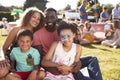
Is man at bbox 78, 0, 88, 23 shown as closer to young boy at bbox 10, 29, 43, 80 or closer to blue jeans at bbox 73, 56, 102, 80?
blue jeans at bbox 73, 56, 102, 80

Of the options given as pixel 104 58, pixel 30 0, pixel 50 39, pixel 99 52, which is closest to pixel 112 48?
pixel 99 52

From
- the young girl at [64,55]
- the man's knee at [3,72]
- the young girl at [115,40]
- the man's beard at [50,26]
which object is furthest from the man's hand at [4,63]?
the young girl at [115,40]

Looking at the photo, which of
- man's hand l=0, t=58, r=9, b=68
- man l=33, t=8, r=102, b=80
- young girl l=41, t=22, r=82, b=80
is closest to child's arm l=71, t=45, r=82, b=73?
young girl l=41, t=22, r=82, b=80

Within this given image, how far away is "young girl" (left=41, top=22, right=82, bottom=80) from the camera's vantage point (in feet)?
16.2

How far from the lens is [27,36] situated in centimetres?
491

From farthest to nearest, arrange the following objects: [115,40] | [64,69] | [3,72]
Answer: [115,40]
[64,69]
[3,72]

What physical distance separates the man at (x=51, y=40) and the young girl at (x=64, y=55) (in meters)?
0.32

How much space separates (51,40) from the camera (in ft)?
18.5

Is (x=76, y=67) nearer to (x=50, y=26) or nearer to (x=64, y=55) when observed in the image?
(x=64, y=55)

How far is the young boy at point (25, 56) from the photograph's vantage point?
16.1ft

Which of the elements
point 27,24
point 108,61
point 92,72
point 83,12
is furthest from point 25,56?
point 83,12

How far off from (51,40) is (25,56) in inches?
33.0

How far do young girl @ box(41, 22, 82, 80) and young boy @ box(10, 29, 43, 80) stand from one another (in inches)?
6.6

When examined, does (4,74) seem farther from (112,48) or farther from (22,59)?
(112,48)
